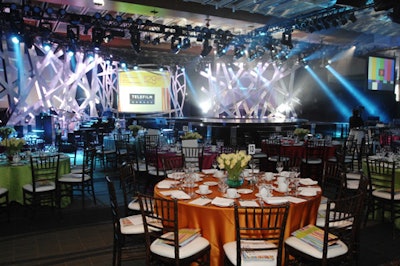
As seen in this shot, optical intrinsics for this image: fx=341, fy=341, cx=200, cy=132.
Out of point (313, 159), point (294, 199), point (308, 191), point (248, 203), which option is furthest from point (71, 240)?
point (313, 159)

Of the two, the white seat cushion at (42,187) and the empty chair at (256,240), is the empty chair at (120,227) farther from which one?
the white seat cushion at (42,187)

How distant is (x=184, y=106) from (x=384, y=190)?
13735 millimetres

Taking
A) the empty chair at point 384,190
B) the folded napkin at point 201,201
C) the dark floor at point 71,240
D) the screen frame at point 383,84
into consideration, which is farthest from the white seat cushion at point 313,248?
the screen frame at point 383,84

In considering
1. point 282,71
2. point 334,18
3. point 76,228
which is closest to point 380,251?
point 76,228

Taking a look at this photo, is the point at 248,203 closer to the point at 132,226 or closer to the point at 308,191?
the point at 308,191

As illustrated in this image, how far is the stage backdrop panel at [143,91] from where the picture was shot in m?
15.7

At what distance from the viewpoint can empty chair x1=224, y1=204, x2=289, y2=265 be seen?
2465 millimetres

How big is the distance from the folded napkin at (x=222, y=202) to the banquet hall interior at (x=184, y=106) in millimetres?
37

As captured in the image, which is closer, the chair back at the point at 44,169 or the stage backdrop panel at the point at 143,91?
the chair back at the point at 44,169

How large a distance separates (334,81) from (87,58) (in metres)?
11.4

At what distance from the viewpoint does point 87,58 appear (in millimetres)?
14531

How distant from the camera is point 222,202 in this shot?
2.92 metres

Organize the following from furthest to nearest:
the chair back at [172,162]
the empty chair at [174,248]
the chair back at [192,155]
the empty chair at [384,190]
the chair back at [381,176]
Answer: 1. the chair back at [192,155]
2. the chair back at [172,162]
3. the chair back at [381,176]
4. the empty chair at [384,190]
5. the empty chair at [174,248]

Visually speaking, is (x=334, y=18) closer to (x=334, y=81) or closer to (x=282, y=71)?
(x=334, y=81)
